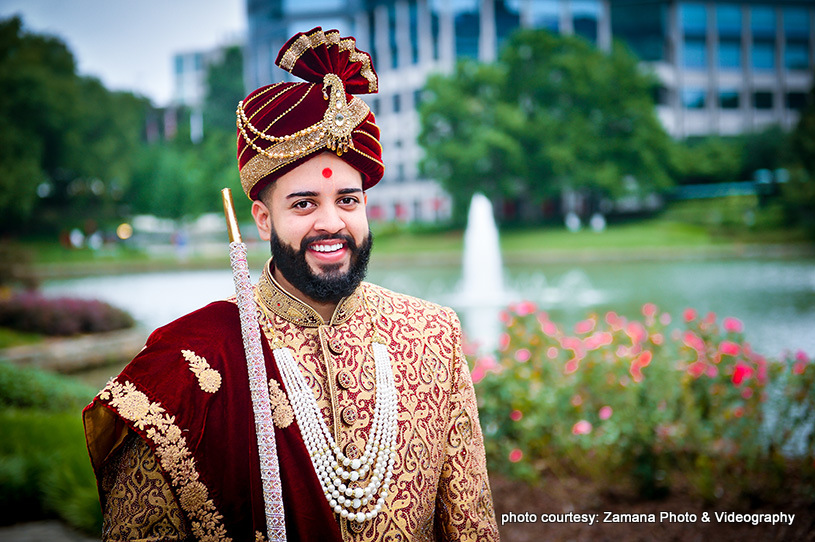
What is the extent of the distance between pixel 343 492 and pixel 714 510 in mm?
2831

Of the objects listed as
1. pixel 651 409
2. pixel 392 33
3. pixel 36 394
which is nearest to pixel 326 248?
pixel 651 409

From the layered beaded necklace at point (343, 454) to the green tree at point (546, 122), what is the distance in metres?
29.0

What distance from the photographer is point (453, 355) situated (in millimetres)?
1856

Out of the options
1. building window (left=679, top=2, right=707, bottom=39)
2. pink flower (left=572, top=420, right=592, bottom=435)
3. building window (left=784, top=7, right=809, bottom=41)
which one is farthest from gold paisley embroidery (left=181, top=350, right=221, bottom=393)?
building window (left=679, top=2, right=707, bottom=39)

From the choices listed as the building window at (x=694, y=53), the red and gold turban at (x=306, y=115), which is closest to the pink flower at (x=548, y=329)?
the red and gold turban at (x=306, y=115)

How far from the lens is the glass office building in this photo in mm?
37031

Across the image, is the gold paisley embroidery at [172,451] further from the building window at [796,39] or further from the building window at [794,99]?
the building window at [794,99]

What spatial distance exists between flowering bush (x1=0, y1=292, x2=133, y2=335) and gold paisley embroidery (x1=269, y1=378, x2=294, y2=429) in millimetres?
10779

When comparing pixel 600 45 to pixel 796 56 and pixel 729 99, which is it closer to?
pixel 729 99

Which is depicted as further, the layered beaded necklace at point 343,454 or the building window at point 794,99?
the building window at point 794,99

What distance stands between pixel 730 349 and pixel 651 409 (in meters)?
0.77

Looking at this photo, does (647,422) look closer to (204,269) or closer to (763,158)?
(204,269)

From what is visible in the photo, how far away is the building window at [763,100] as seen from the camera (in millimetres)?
38144

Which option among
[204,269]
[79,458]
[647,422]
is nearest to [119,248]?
[204,269]
